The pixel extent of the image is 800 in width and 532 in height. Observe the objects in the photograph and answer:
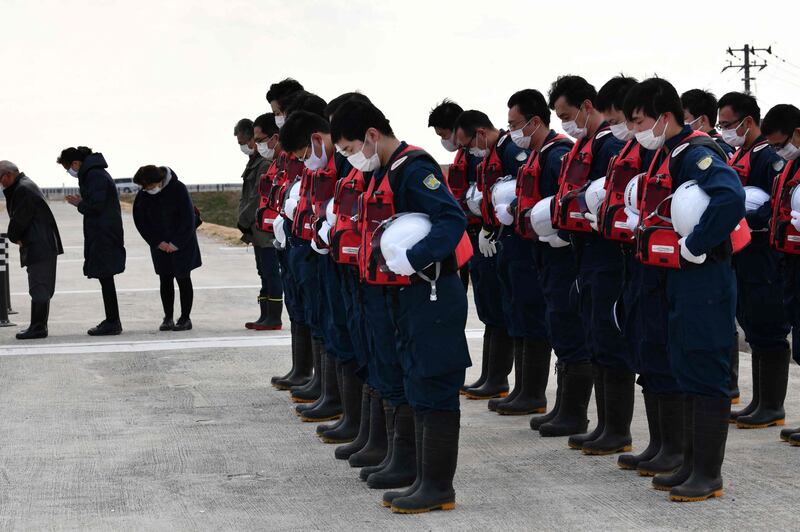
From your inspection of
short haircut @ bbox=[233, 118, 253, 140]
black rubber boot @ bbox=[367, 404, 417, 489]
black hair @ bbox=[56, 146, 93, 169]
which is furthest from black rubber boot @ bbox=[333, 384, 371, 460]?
black hair @ bbox=[56, 146, 93, 169]

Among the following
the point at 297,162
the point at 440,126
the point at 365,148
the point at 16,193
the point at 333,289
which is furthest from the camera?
the point at 16,193

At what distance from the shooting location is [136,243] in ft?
93.8

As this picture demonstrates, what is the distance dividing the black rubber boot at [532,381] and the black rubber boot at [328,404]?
3.76 ft

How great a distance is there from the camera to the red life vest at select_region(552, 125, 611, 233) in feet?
23.6

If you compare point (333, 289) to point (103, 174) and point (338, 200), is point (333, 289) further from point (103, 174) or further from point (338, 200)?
point (103, 174)

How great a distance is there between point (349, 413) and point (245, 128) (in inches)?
213

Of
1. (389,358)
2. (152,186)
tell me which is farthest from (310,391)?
(152,186)

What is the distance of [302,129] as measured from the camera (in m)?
7.75

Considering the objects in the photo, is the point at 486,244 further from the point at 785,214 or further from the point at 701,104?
the point at 785,214

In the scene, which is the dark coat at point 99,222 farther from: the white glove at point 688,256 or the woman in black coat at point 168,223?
the white glove at point 688,256

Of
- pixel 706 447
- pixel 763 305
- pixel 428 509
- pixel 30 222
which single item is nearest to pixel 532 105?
pixel 763 305

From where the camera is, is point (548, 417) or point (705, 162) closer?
point (705, 162)

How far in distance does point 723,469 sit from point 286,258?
3994 mm

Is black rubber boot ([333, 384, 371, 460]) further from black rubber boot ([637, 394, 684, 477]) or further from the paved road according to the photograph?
black rubber boot ([637, 394, 684, 477])
